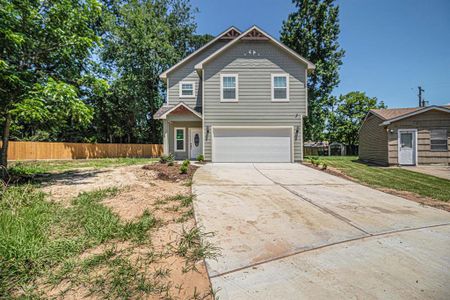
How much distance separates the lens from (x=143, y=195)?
18.0ft

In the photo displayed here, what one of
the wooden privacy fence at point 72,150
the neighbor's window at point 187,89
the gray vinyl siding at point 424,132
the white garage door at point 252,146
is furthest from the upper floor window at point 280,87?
the wooden privacy fence at point 72,150

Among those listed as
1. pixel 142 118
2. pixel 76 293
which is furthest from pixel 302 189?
pixel 142 118

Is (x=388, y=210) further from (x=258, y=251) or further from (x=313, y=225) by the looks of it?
(x=258, y=251)

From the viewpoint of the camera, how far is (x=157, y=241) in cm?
320

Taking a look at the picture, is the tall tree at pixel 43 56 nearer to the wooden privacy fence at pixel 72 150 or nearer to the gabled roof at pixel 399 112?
the wooden privacy fence at pixel 72 150

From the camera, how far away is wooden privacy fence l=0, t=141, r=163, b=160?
15.3 metres

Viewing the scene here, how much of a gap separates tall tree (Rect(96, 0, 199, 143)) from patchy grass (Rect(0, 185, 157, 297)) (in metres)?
15.8

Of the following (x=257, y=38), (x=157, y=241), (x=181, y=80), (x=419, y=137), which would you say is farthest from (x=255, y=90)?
(x=157, y=241)

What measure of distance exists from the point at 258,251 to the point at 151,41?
71.3 feet

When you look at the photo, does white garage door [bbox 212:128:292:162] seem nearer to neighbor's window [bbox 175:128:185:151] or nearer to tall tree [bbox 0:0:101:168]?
neighbor's window [bbox 175:128:185:151]

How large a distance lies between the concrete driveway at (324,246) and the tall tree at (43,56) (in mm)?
4802

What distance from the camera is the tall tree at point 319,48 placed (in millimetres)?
20625

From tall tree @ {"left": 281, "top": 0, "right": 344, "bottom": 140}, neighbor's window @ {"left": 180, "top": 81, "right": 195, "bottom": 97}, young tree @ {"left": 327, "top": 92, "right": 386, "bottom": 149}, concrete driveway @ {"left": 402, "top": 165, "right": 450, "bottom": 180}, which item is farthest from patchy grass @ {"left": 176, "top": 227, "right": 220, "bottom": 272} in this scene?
young tree @ {"left": 327, "top": 92, "right": 386, "bottom": 149}

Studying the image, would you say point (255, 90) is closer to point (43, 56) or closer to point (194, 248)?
point (43, 56)
